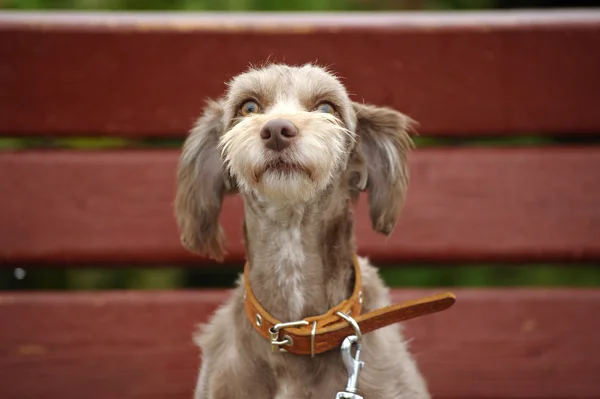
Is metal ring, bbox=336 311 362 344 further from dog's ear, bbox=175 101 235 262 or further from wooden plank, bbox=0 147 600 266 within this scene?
wooden plank, bbox=0 147 600 266

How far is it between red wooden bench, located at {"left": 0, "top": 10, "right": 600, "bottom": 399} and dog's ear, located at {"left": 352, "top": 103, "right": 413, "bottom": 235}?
604 mm

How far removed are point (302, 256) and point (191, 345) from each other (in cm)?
89

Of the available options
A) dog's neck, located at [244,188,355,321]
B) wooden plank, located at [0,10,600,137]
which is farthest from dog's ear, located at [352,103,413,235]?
wooden plank, located at [0,10,600,137]

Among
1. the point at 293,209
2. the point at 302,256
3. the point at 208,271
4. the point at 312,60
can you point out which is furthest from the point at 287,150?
the point at 208,271

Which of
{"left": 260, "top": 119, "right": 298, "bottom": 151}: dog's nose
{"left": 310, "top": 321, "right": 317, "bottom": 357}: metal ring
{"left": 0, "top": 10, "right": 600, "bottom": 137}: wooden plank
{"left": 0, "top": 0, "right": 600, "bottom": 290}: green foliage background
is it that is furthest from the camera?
{"left": 0, "top": 0, "right": 600, "bottom": 290}: green foliage background

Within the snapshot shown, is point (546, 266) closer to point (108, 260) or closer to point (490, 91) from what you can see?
point (490, 91)

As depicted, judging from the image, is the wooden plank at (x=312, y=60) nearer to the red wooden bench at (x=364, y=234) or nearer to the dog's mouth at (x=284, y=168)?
the red wooden bench at (x=364, y=234)

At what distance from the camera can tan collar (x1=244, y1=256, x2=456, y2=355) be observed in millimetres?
1622

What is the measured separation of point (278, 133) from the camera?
1.53 m

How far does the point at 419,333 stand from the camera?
99.5 inches

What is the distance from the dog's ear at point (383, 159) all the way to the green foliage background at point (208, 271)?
2.68 feet

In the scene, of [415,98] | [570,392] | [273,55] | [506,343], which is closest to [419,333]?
[506,343]

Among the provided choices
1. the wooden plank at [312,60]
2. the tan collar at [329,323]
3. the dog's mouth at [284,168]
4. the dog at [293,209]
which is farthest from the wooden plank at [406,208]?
the dog's mouth at [284,168]

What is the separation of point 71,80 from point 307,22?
0.89 m
